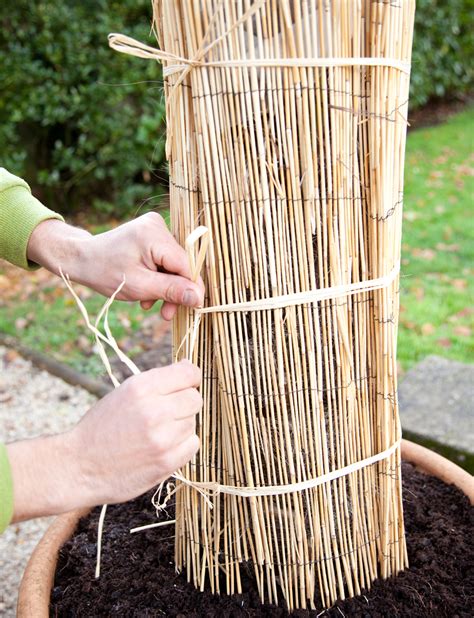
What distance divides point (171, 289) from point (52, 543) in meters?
0.79

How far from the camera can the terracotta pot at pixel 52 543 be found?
1.43m

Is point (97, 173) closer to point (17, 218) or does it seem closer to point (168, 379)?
point (17, 218)

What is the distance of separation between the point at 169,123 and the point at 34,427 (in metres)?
2.22

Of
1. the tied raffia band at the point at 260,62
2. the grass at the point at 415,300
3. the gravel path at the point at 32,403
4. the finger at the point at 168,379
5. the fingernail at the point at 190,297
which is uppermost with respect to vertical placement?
the tied raffia band at the point at 260,62

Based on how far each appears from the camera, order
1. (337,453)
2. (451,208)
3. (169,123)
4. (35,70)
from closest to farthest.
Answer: (169,123) < (337,453) < (35,70) < (451,208)

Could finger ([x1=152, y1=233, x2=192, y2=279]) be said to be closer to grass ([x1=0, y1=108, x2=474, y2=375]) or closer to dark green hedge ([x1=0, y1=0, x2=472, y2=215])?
grass ([x1=0, y1=108, x2=474, y2=375])

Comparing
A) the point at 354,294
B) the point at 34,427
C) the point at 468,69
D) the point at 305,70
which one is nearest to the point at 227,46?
the point at 305,70

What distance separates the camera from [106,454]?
103 cm

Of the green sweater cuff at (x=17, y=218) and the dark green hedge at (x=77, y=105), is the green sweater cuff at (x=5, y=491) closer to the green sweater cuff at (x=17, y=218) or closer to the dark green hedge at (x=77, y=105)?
the green sweater cuff at (x=17, y=218)

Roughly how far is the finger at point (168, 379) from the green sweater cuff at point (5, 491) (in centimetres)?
22

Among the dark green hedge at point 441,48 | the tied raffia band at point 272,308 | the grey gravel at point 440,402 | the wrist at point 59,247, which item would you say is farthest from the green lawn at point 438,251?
the wrist at point 59,247

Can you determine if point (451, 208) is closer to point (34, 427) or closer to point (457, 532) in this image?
point (34, 427)

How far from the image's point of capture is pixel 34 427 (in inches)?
123

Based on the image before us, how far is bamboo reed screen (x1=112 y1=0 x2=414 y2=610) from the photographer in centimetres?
117
